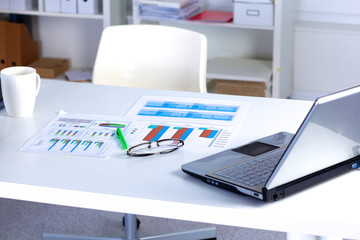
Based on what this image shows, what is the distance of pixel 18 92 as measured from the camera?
166 cm

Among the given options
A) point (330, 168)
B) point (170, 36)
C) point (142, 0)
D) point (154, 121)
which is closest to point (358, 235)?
point (330, 168)

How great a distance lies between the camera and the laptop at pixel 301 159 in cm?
113

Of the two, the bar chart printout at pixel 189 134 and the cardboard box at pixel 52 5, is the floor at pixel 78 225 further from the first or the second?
the cardboard box at pixel 52 5

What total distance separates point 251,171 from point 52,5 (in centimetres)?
264

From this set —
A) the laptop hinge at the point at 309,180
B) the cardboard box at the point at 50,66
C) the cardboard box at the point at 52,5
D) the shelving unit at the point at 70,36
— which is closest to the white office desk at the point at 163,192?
the laptop hinge at the point at 309,180

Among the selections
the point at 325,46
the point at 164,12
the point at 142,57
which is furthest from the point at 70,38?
the point at 142,57

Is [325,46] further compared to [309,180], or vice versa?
[325,46]

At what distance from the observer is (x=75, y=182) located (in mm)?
1286

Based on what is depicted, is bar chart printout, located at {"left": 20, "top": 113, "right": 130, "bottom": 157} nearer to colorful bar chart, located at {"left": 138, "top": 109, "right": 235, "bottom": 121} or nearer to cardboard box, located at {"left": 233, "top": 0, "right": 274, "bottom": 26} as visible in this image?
colorful bar chart, located at {"left": 138, "top": 109, "right": 235, "bottom": 121}

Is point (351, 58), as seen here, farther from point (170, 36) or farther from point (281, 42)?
point (170, 36)

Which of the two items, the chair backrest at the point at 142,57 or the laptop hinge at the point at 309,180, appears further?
the chair backrest at the point at 142,57

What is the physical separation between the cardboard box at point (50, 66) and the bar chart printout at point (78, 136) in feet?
7.22

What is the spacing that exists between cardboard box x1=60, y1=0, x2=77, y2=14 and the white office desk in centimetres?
215

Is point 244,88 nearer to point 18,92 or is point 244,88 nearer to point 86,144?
point 18,92
